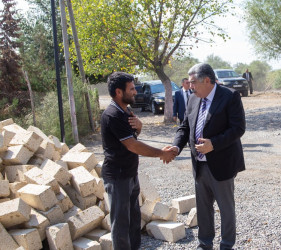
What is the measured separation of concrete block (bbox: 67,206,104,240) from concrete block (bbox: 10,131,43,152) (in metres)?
1.67

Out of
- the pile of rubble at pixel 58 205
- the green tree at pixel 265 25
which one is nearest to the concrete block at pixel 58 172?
the pile of rubble at pixel 58 205

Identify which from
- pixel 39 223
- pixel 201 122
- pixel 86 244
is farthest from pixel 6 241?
pixel 201 122

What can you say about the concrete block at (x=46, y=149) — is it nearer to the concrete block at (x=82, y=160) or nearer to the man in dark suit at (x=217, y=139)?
the concrete block at (x=82, y=160)

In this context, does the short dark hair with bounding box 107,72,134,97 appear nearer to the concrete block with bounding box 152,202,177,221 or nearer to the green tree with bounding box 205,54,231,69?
the concrete block with bounding box 152,202,177,221

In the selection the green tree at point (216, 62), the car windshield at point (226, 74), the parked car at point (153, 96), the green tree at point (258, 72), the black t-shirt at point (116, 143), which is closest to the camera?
the black t-shirt at point (116, 143)

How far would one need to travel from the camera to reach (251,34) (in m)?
30.4

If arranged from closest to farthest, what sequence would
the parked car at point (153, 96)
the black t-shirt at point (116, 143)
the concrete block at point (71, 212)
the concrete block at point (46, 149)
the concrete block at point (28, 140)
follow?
the black t-shirt at point (116, 143)
the concrete block at point (71, 212)
the concrete block at point (28, 140)
the concrete block at point (46, 149)
the parked car at point (153, 96)

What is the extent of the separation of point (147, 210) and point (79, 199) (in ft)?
3.06

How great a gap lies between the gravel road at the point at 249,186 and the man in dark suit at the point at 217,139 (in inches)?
33.8

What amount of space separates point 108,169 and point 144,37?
12368 millimetres

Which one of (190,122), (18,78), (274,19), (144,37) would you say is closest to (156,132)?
(144,37)

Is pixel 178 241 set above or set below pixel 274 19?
below

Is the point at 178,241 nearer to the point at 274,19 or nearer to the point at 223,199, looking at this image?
the point at 223,199

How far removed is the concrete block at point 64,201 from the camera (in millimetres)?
4797
